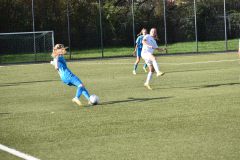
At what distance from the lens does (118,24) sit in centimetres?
4953

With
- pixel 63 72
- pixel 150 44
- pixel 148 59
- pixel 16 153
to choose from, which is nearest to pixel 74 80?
pixel 63 72

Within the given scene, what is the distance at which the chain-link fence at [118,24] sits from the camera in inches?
1756

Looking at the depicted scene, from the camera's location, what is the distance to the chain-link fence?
44594mm

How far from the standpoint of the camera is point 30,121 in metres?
12.2

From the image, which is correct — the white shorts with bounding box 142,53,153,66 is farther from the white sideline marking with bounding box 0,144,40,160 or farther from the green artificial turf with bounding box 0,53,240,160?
the white sideline marking with bounding box 0,144,40,160

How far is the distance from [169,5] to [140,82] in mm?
34342

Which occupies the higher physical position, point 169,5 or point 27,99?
point 169,5

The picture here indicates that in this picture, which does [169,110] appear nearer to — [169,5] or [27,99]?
[27,99]

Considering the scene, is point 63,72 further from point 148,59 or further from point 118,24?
point 118,24

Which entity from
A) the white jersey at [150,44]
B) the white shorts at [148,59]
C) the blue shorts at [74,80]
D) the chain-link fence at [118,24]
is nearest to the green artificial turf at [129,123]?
the blue shorts at [74,80]

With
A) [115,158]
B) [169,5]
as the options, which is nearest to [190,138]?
[115,158]

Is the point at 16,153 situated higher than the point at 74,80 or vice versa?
the point at 74,80

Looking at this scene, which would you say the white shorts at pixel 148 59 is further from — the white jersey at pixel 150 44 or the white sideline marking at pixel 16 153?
the white sideline marking at pixel 16 153

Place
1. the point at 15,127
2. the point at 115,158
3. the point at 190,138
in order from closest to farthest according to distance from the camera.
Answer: the point at 115,158, the point at 190,138, the point at 15,127
